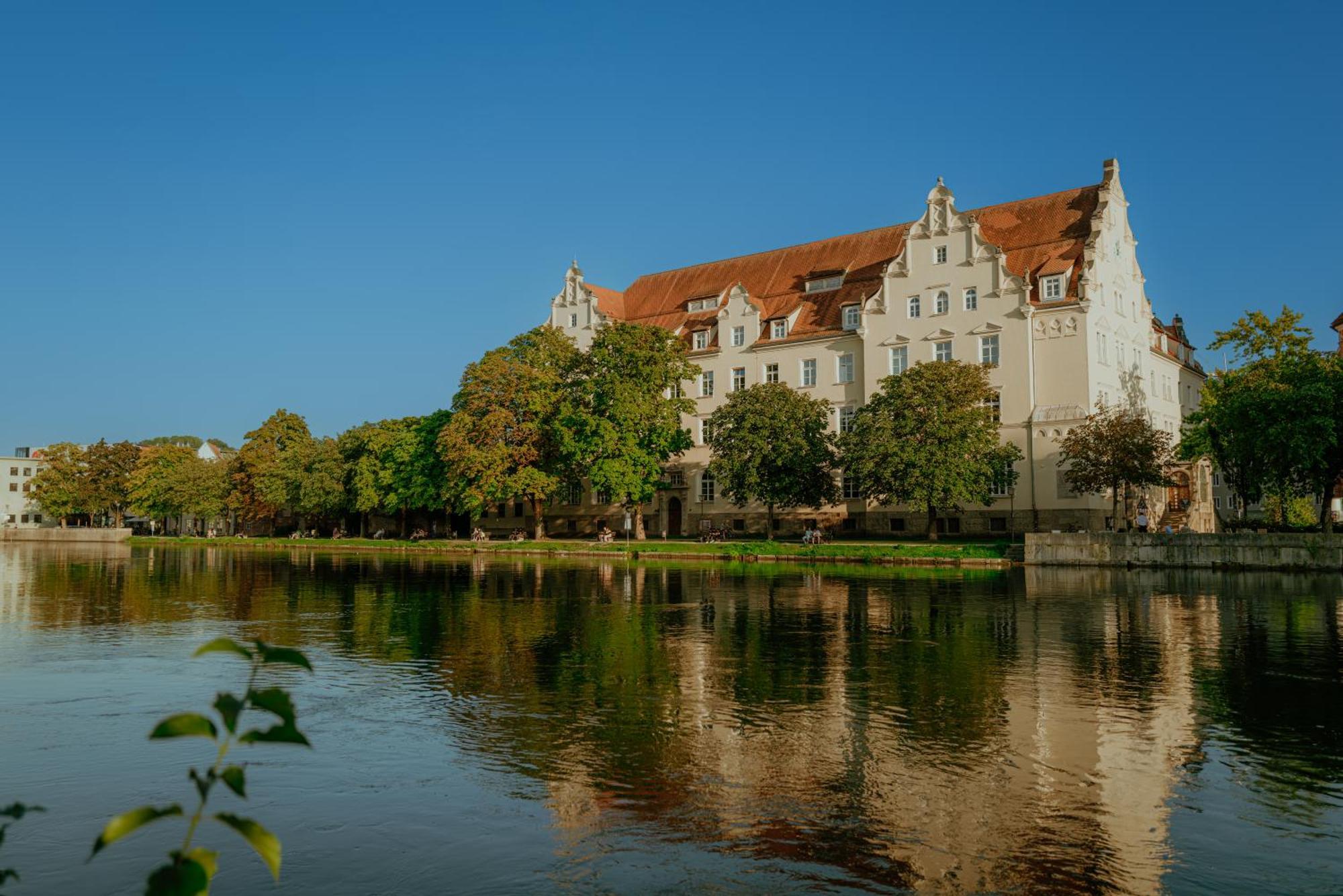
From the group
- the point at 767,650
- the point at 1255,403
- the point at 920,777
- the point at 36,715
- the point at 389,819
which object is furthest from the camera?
the point at 1255,403

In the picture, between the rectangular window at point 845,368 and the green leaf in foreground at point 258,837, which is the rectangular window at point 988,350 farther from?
the green leaf in foreground at point 258,837

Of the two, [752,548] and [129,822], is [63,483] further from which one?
[129,822]

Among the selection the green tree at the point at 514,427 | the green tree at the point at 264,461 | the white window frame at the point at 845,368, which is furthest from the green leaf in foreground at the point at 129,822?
the green tree at the point at 264,461

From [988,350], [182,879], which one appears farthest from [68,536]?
[182,879]

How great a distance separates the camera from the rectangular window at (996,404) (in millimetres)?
63812

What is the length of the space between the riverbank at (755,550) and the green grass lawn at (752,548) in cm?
3

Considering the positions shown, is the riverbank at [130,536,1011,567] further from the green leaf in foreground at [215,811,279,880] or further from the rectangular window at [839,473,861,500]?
the green leaf in foreground at [215,811,279,880]

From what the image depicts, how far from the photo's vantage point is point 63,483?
132 m

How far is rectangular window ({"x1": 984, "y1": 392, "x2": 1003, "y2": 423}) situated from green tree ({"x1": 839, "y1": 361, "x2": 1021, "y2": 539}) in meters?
4.95

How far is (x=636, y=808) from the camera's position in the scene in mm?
9578

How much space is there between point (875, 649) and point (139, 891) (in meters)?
14.4

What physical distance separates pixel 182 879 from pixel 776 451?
198 ft

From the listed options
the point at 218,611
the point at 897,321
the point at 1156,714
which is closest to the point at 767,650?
the point at 1156,714

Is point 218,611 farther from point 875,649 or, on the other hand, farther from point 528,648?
point 875,649
